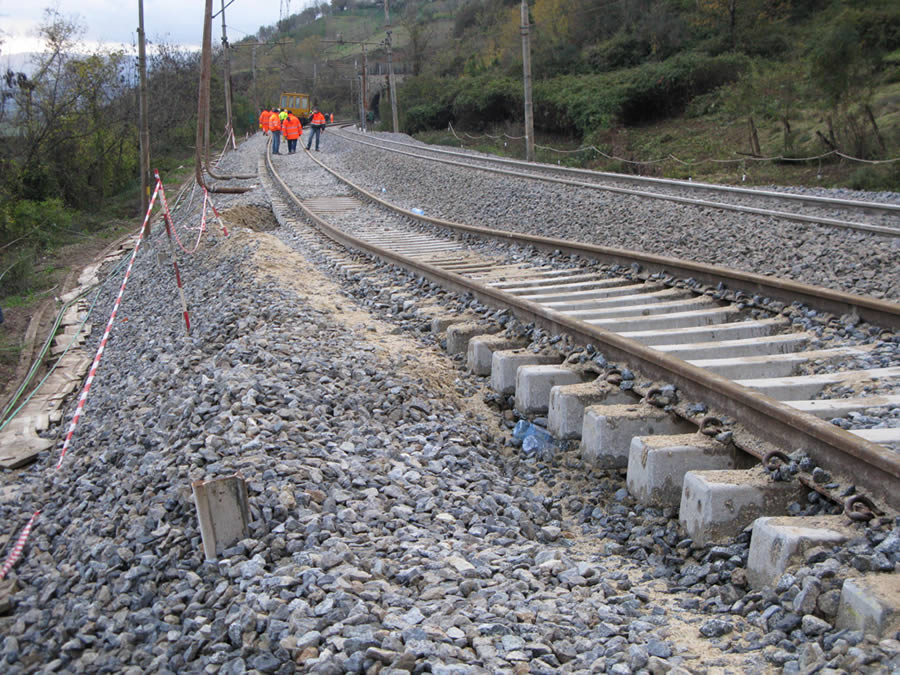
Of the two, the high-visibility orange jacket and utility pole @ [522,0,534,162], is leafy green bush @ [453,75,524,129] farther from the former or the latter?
utility pole @ [522,0,534,162]

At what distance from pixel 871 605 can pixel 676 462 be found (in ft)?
4.32

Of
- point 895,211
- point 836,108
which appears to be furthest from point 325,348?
point 836,108

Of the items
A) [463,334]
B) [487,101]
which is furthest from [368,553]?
[487,101]

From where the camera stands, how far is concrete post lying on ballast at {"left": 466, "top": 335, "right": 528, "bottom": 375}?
229 inches

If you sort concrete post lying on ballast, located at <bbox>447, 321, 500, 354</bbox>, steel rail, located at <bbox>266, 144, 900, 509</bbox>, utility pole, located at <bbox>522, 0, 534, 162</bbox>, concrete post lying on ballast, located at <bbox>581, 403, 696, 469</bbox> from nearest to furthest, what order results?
1. steel rail, located at <bbox>266, 144, 900, 509</bbox>
2. concrete post lying on ballast, located at <bbox>581, 403, 696, 469</bbox>
3. concrete post lying on ballast, located at <bbox>447, 321, 500, 354</bbox>
4. utility pole, located at <bbox>522, 0, 534, 162</bbox>

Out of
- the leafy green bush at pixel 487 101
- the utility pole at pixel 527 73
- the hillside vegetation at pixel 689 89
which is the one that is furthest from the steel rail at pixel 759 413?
the leafy green bush at pixel 487 101

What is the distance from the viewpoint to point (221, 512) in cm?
339

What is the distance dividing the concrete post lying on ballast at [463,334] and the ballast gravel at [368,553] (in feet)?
0.53

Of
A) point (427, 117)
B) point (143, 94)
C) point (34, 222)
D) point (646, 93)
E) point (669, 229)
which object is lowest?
point (669, 229)

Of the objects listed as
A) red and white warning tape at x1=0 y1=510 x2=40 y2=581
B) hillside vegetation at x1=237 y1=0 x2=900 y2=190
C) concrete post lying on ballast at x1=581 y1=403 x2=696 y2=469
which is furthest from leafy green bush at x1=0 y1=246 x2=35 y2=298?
hillside vegetation at x1=237 y1=0 x2=900 y2=190

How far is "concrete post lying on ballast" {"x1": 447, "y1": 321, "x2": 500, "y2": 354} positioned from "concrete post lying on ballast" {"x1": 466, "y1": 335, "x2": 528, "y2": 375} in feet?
0.95

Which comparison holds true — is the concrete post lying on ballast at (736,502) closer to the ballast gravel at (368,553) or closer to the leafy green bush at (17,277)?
the ballast gravel at (368,553)

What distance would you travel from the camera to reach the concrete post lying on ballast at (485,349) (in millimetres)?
5816

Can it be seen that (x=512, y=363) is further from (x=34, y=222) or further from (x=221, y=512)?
(x=34, y=222)
